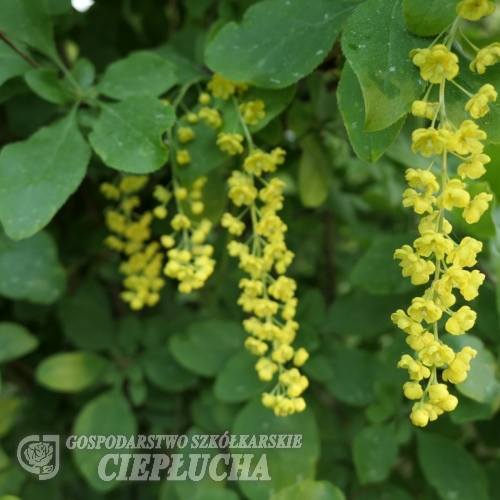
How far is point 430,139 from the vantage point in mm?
473

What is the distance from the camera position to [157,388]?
37.7 inches

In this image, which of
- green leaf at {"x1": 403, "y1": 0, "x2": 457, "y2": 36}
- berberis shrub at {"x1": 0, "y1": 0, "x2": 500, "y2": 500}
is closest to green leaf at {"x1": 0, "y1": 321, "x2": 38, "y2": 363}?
berberis shrub at {"x1": 0, "y1": 0, "x2": 500, "y2": 500}

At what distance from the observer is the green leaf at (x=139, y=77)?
0.67 m

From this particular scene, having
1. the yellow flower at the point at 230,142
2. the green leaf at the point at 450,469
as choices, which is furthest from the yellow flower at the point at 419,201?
the green leaf at the point at 450,469

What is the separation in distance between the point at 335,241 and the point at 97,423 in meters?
0.67

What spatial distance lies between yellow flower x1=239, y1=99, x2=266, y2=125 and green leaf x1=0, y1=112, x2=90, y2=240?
0.18m

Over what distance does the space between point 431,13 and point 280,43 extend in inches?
6.9

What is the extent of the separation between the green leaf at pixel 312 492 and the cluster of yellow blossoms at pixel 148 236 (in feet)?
0.83

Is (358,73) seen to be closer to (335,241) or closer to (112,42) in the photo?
(112,42)

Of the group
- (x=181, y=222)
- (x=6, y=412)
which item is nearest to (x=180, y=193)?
(x=181, y=222)

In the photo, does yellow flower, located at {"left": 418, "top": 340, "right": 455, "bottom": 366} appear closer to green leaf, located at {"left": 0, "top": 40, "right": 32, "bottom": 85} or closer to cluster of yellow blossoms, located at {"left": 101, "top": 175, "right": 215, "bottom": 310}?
cluster of yellow blossoms, located at {"left": 101, "top": 175, "right": 215, "bottom": 310}

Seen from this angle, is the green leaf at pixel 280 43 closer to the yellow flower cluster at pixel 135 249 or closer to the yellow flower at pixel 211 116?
the yellow flower at pixel 211 116

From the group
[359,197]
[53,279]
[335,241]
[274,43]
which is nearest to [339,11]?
[274,43]

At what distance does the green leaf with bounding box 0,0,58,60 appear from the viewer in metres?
0.68
